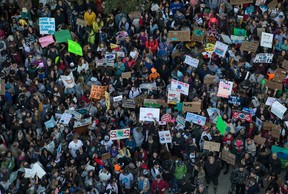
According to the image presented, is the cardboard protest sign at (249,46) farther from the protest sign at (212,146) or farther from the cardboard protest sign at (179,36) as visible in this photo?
the protest sign at (212,146)

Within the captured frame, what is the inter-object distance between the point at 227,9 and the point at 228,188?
23.1 feet

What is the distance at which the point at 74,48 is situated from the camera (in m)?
23.4

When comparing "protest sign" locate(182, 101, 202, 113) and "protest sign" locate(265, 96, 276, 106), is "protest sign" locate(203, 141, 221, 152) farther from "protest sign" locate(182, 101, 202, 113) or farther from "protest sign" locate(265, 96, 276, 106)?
"protest sign" locate(265, 96, 276, 106)

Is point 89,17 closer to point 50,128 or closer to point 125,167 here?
point 50,128

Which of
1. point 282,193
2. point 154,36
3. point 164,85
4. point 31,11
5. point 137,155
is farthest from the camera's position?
point 31,11

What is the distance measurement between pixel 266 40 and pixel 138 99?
15.3ft

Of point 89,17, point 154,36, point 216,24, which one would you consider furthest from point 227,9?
point 89,17

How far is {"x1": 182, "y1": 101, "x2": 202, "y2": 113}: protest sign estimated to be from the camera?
2128cm

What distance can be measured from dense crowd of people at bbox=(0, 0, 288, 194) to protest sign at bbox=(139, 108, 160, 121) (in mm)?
131

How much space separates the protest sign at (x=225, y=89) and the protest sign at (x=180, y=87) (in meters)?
0.97

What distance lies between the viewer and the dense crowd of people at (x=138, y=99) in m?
19.8

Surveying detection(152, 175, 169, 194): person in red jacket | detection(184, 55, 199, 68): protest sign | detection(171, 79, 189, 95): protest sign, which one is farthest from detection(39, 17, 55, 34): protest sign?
detection(152, 175, 169, 194): person in red jacket

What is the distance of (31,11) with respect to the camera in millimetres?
25578

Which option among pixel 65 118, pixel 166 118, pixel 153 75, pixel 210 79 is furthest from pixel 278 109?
pixel 65 118
